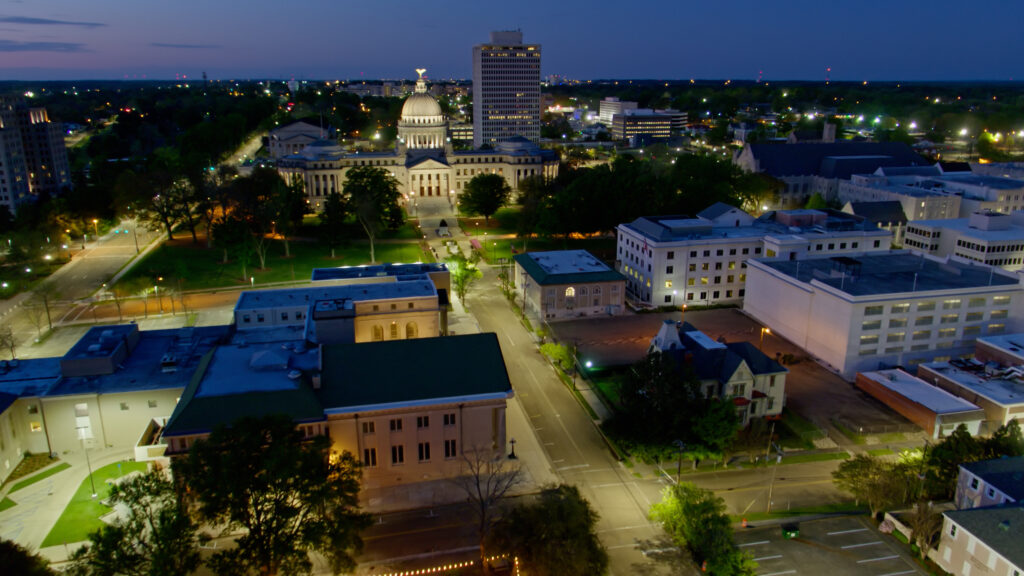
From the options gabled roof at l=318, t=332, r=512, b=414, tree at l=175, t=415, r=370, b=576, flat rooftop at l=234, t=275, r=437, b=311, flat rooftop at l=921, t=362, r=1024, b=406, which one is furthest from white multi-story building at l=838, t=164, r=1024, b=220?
tree at l=175, t=415, r=370, b=576

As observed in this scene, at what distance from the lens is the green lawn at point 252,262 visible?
83375 millimetres

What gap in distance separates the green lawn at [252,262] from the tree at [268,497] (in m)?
48.6

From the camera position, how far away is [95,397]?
149 ft

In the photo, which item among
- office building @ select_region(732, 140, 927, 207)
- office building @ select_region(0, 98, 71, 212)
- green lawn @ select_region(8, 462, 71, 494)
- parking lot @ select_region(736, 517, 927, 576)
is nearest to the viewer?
parking lot @ select_region(736, 517, 927, 576)

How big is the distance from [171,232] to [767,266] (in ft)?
296

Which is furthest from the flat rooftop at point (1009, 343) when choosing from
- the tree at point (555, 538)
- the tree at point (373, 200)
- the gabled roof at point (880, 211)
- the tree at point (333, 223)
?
the tree at point (333, 223)

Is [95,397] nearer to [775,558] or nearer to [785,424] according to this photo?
[775,558]

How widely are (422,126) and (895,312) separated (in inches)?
5129

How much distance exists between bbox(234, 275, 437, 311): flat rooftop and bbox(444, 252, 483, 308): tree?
14.6 m

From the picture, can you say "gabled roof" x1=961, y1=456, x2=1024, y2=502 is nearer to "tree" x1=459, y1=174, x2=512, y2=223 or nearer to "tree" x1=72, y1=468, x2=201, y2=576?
"tree" x1=72, y1=468, x2=201, y2=576

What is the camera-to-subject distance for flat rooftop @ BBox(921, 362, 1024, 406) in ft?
160

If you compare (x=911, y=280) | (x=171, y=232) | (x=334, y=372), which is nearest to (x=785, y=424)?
(x=911, y=280)

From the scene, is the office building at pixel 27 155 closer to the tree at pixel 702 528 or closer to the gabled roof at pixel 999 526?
the tree at pixel 702 528

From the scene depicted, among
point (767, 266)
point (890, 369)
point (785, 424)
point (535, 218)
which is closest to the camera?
point (785, 424)
